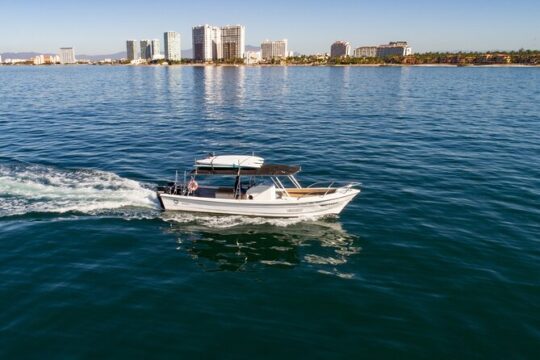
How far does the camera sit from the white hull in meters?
27.3

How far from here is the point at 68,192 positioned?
31062mm

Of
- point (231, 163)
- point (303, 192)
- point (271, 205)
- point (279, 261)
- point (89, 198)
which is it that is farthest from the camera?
point (89, 198)

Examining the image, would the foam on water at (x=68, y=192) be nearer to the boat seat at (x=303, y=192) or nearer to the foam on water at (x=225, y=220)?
the foam on water at (x=225, y=220)

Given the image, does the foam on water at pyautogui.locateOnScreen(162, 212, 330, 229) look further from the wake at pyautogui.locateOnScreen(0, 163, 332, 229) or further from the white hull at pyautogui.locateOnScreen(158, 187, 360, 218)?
the white hull at pyautogui.locateOnScreen(158, 187, 360, 218)

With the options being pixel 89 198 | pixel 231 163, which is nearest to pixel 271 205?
pixel 231 163

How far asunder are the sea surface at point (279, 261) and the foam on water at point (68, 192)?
16cm

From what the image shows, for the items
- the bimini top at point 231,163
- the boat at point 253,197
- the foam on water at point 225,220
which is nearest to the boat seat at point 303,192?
the boat at point 253,197

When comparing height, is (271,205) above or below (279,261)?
above

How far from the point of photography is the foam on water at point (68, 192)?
28.6 meters

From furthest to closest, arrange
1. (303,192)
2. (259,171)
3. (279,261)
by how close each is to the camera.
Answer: (303,192) < (259,171) < (279,261)

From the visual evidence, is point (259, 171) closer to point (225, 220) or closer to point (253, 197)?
point (253, 197)

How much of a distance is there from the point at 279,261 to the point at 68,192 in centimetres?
1814

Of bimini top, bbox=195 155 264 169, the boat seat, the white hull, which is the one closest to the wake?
the white hull

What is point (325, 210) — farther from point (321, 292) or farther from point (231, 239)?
point (321, 292)
